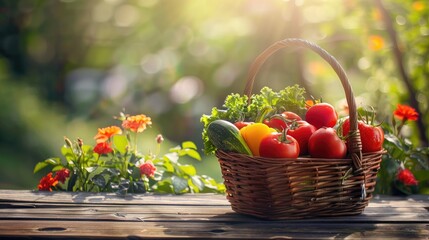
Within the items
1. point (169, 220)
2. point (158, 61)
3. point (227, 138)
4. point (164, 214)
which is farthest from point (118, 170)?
point (158, 61)

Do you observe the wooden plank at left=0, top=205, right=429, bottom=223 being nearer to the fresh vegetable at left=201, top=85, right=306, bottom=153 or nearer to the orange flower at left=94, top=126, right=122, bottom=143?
the fresh vegetable at left=201, top=85, right=306, bottom=153

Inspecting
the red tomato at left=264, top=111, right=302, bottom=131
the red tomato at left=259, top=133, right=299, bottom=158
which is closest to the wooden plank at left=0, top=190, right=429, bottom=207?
the red tomato at left=264, top=111, right=302, bottom=131

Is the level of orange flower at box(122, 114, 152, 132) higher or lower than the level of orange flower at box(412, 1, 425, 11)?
lower

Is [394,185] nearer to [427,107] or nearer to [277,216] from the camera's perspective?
[277,216]

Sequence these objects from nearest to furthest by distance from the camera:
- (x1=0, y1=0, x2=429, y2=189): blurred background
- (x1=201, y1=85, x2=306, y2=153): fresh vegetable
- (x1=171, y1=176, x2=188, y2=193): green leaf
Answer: (x1=201, y1=85, x2=306, y2=153): fresh vegetable < (x1=171, y1=176, x2=188, y2=193): green leaf < (x1=0, y1=0, x2=429, y2=189): blurred background

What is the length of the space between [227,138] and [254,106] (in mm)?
268

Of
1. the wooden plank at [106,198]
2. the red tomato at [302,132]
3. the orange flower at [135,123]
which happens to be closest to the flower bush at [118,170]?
the orange flower at [135,123]

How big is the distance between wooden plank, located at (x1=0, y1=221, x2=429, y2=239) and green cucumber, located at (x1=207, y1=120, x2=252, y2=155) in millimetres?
229

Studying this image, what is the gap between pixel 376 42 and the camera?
14.7 feet

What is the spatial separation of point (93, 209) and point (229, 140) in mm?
569

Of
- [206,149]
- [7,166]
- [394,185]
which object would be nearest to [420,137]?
[394,185]

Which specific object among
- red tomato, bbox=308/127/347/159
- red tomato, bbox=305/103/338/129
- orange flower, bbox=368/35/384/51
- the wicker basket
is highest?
orange flower, bbox=368/35/384/51

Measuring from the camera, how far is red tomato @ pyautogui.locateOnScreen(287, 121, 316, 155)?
7.39 feet

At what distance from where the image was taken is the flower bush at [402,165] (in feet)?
9.82
